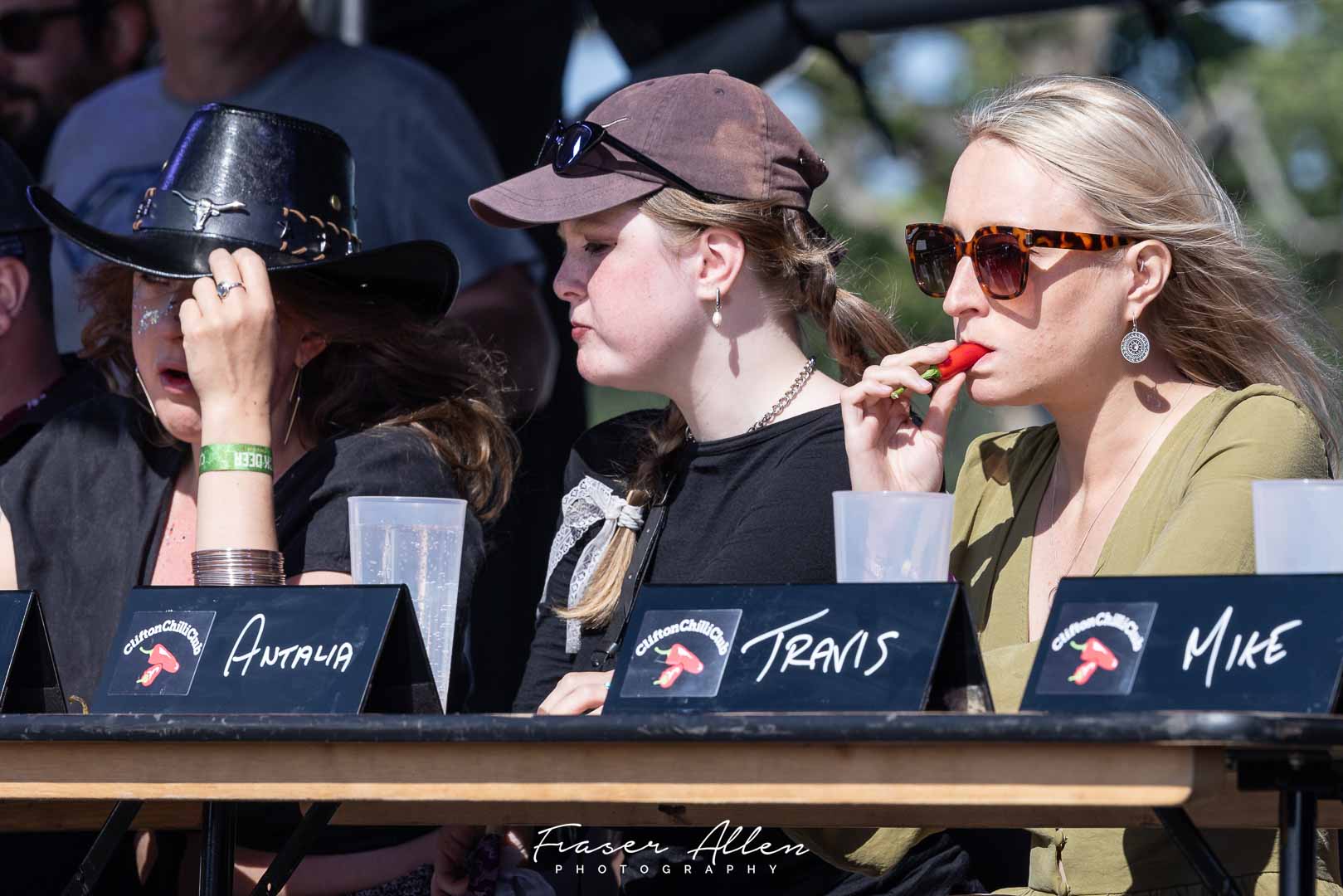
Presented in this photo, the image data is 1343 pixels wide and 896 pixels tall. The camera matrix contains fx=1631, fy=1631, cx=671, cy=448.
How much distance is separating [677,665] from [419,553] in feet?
1.50

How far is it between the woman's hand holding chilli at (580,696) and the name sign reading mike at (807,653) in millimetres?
327

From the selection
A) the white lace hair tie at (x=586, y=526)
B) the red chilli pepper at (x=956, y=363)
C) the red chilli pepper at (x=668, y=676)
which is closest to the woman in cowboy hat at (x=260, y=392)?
the white lace hair tie at (x=586, y=526)

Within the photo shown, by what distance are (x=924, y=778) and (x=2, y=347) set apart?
2448 millimetres

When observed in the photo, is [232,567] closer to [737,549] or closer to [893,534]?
[737,549]

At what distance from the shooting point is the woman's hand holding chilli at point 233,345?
7.40 ft

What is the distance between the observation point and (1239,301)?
206 cm

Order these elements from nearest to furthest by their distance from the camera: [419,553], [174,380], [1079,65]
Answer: [419,553] → [174,380] → [1079,65]

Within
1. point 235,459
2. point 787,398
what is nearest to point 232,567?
point 235,459

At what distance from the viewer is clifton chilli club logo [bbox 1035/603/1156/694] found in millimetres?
1304

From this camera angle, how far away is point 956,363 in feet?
6.49

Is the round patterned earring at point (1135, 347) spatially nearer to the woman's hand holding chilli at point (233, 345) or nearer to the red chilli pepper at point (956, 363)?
the red chilli pepper at point (956, 363)

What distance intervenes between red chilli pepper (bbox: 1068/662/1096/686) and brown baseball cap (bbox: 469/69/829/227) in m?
1.11

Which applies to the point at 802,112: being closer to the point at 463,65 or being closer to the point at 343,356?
the point at 463,65

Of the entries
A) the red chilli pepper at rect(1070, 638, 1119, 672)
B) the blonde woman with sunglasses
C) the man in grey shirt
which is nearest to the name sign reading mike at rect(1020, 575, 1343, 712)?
the red chilli pepper at rect(1070, 638, 1119, 672)
